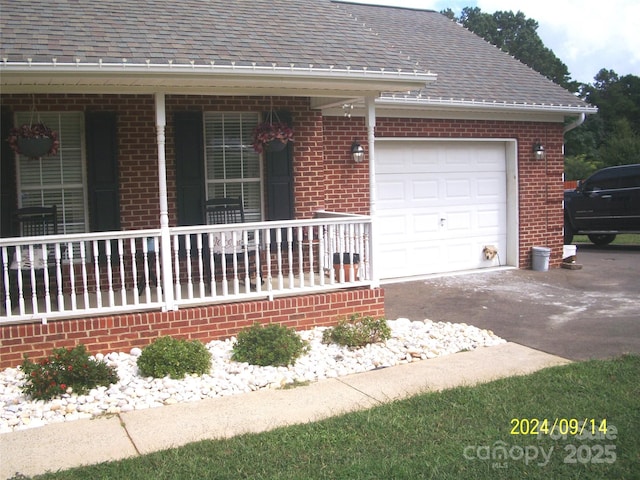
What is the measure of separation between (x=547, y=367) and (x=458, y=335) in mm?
1401

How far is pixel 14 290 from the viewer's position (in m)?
7.80

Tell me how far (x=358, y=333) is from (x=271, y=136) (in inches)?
115

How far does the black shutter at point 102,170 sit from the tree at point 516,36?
44.3 m

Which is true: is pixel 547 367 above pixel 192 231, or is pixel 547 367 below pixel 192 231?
below

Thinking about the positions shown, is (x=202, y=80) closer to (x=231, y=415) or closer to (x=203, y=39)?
(x=203, y=39)

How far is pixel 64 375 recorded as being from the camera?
6074mm

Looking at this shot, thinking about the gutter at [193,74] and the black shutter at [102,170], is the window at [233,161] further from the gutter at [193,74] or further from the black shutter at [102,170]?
the gutter at [193,74]

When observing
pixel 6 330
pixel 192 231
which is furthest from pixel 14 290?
pixel 192 231

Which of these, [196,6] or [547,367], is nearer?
[547,367]

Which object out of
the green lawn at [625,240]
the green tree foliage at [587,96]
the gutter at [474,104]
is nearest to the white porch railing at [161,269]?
the gutter at [474,104]

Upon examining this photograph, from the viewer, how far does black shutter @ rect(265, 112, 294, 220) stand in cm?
946

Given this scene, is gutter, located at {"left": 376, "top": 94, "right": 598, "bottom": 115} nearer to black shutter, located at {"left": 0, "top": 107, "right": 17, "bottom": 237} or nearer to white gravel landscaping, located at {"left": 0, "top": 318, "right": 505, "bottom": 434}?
white gravel landscaping, located at {"left": 0, "top": 318, "right": 505, "bottom": 434}

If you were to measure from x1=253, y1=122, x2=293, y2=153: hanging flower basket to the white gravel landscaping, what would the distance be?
8.22 ft

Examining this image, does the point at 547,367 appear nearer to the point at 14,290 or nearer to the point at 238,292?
the point at 238,292
